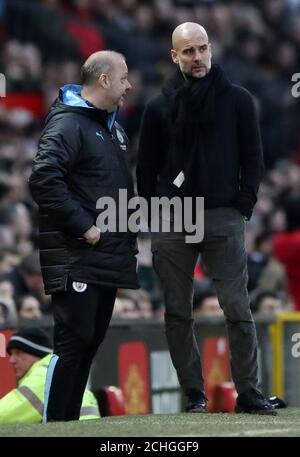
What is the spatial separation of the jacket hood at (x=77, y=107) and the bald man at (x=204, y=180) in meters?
0.24

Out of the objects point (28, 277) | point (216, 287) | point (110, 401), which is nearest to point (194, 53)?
point (216, 287)

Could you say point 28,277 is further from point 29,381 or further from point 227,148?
point 227,148

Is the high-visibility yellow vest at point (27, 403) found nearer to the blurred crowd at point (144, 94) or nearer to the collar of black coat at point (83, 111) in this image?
the blurred crowd at point (144, 94)

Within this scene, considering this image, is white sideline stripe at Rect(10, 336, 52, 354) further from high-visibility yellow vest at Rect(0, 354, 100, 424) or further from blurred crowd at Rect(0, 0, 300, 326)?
blurred crowd at Rect(0, 0, 300, 326)

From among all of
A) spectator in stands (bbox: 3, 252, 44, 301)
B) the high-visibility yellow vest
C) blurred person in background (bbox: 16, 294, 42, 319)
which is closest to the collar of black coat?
the high-visibility yellow vest

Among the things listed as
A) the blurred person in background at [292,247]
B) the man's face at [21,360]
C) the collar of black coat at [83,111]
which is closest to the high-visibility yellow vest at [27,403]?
the man's face at [21,360]

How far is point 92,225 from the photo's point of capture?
7762 millimetres

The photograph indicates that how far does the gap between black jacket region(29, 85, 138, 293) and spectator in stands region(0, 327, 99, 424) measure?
1223 mm

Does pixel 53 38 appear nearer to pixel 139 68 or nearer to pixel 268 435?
pixel 139 68

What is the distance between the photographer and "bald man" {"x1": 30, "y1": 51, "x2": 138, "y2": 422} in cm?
775

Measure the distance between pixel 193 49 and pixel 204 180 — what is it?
74 centimetres

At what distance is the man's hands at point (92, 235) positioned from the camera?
7.73m

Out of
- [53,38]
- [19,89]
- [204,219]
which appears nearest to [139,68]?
[53,38]

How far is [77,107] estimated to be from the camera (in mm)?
7996
